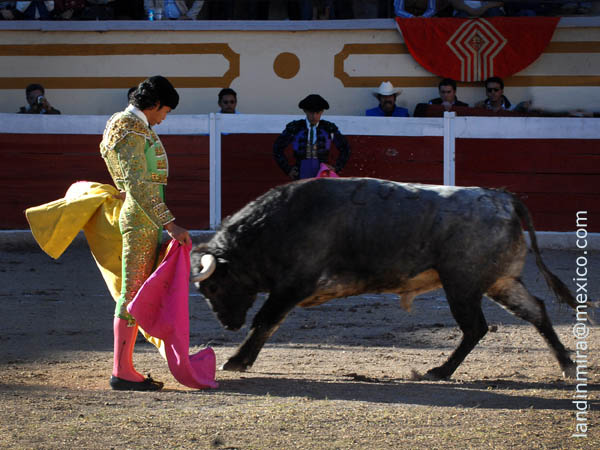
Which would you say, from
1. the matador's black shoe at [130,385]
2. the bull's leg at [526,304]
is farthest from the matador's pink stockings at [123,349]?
the bull's leg at [526,304]

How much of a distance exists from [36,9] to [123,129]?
6.33 m

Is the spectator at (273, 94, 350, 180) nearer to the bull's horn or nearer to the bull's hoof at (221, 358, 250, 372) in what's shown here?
the bull's horn

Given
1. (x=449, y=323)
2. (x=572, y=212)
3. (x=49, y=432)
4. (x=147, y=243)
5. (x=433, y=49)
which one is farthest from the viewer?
(x=433, y=49)

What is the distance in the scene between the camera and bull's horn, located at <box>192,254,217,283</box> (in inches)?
143

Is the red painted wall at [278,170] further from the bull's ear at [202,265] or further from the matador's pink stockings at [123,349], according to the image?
the matador's pink stockings at [123,349]

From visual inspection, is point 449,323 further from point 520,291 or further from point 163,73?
point 163,73

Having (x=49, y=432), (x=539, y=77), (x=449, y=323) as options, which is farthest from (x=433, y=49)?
(x=49, y=432)

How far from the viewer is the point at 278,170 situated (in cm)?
762

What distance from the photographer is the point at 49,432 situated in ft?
8.81

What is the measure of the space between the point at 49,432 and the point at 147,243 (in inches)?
31.1

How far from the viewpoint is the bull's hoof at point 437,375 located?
363cm

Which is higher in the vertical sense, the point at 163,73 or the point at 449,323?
the point at 163,73

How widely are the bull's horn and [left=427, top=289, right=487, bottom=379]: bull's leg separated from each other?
90 centimetres

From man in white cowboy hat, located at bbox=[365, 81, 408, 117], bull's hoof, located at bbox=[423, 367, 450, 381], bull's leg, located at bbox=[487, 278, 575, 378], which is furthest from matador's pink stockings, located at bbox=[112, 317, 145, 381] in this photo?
man in white cowboy hat, located at bbox=[365, 81, 408, 117]
